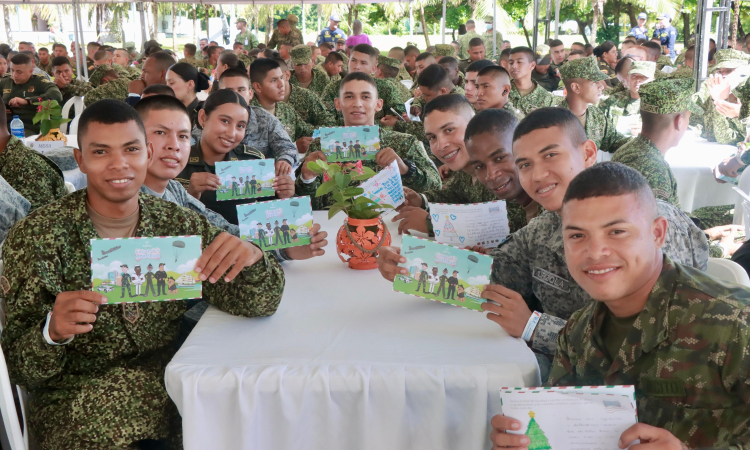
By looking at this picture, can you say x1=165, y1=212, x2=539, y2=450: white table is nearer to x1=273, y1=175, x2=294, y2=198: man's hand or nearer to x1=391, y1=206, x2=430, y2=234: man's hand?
x1=391, y1=206, x2=430, y2=234: man's hand

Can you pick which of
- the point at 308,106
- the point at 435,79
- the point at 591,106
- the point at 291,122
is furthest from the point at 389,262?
the point at 308,106

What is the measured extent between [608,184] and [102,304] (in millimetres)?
1479

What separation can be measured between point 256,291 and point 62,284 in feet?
1.92

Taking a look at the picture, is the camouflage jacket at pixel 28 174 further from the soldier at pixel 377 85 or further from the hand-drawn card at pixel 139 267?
the soldier at pixel 377 85

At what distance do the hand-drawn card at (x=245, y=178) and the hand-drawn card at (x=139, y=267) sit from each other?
45.1 inches

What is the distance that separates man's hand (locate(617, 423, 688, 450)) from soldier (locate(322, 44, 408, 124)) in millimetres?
4436

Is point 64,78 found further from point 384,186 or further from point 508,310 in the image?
point 508,310

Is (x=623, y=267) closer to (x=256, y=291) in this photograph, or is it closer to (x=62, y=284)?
(x=256, y=291)

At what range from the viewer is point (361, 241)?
238cm

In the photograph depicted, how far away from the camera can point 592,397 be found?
1312mm

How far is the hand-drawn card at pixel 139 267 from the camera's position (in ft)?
5.52

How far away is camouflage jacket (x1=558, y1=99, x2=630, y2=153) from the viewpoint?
4.84 m

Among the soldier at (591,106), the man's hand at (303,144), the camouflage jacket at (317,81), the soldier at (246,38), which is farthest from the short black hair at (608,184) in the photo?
the soldier at (246,38)

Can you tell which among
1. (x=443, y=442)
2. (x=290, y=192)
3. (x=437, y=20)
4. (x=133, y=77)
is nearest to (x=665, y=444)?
(x=443, y=442)
